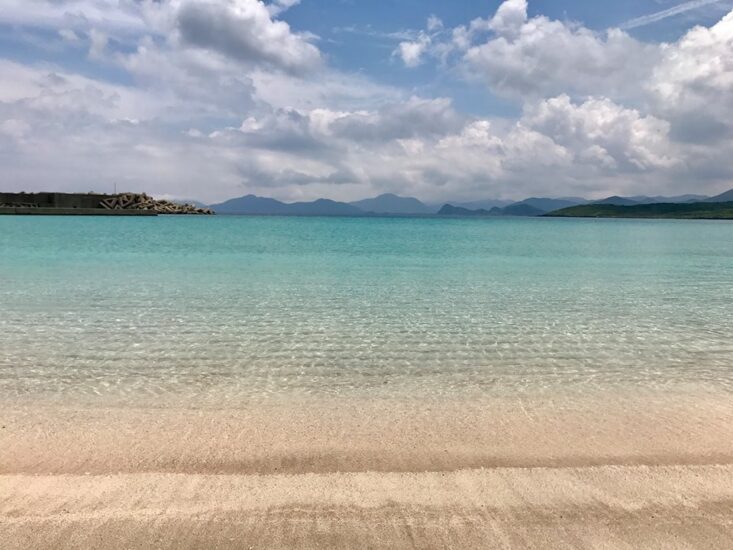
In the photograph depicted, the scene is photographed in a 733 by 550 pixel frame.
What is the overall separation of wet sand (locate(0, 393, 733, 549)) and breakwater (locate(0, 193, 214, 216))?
148002 mm

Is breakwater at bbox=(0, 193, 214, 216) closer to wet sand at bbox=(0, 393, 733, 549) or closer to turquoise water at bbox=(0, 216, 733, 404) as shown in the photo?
turquoise water at bbox=(0, 216, 733, 404)

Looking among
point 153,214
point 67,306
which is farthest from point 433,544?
point 153,214

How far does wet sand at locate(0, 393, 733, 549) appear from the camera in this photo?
4660 millimetres

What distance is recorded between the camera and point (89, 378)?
930 centimetres

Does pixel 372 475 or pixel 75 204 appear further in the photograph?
pixel 75 204

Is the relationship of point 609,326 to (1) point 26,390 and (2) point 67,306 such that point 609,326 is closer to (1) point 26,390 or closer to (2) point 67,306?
(1) point 26,390

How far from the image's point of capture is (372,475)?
577cm

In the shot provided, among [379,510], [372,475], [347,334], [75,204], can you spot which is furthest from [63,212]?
[379,510]

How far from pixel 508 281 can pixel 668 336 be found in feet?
34.7

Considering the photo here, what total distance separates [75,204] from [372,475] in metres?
157

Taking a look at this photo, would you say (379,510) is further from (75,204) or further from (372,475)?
(75,204)

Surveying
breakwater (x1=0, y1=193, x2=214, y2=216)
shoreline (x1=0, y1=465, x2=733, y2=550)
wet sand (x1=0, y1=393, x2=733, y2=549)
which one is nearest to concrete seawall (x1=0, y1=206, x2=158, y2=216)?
breakwater (x1=0, y1=193, x2=214, y2=216)

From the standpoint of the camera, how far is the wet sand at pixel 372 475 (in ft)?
15.3

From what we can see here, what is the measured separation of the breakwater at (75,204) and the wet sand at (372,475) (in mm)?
148002
